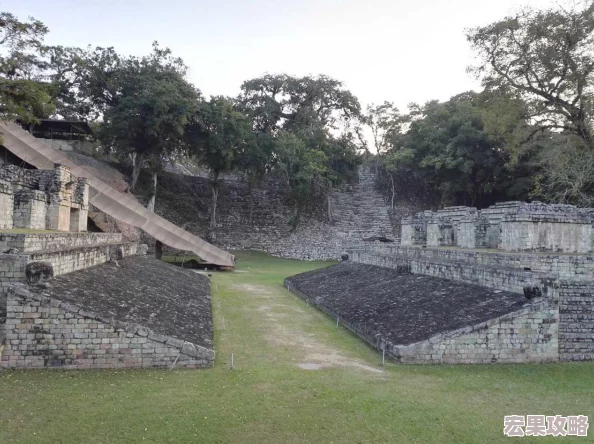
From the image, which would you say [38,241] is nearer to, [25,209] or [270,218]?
[25,209]

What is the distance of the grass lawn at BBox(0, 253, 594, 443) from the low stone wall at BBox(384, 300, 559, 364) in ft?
0.85

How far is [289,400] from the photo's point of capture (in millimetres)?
7211

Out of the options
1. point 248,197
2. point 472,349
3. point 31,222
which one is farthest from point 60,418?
point 248,197

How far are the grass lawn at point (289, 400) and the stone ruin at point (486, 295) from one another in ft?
1.45

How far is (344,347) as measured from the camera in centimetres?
1084

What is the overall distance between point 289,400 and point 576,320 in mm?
7354

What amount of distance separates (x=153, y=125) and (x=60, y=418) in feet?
86.7

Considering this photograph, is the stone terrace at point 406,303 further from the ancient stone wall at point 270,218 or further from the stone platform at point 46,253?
the ancient stone wall at point 270,218

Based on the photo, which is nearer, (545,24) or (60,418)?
(60,418)

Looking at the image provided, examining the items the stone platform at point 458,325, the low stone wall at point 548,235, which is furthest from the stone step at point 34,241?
the low stone wall at point 548,235

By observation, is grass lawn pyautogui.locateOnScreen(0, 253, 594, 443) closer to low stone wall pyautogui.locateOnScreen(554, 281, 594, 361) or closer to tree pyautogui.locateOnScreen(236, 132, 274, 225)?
low stone wall pyautogui.locateOnScreen(554, 281, 594, 361)

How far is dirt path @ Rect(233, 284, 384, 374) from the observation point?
945 centimetres

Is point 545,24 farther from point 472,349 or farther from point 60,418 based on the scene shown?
point 60,418

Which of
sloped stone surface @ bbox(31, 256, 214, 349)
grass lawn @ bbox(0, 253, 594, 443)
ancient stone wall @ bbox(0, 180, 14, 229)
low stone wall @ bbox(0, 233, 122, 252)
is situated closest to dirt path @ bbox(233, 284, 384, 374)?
grass lawn @ bbox(0, 253, 594, 443)
